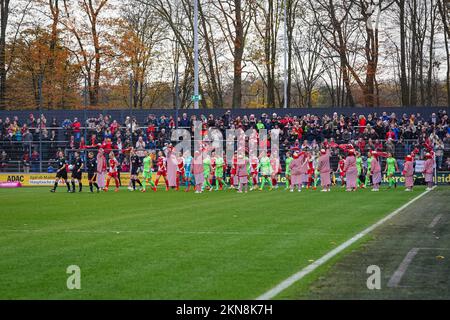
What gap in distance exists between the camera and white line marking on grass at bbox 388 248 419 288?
9.20 meters

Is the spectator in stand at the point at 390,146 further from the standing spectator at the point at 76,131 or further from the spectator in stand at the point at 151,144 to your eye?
the standing spectator at the point at 76,131

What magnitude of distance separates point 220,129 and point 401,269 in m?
32.1

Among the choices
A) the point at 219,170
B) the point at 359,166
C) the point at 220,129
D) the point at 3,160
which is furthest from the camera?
the point at 220,129

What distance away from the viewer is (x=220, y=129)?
138ft

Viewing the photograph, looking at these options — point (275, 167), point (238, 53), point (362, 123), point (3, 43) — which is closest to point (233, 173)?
point (275, 167)

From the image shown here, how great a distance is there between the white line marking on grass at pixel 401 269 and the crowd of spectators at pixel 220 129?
27031 mm

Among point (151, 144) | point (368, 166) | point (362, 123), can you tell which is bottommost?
point (368, 166)

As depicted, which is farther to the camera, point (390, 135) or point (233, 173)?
point (390, 135)

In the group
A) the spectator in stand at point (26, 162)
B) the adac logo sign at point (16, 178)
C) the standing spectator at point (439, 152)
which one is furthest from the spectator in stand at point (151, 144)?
the standing spectator at point (439, 152)

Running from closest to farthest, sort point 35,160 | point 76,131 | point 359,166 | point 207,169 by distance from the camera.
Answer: point 207,169 → point 359,166 → point 35,160 → point 76,131

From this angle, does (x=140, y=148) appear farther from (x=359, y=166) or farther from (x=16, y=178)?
(x=359, y=166)

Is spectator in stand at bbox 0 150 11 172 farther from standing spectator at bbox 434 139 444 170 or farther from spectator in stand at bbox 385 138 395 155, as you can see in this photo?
standing spectator at bbox 434 139 444 170

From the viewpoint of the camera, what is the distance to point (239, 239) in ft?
46.1
